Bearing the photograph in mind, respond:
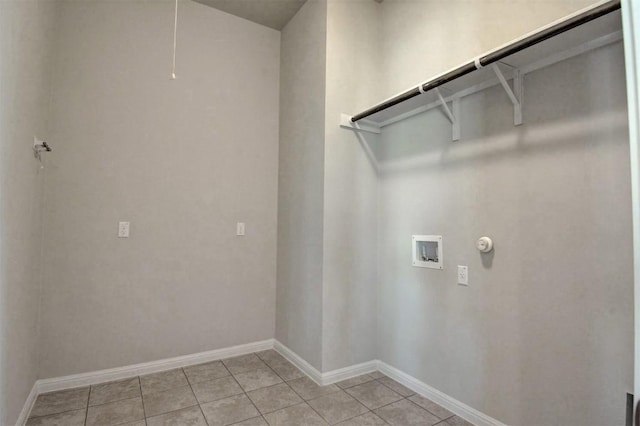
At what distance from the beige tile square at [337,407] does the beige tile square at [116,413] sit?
1.11m

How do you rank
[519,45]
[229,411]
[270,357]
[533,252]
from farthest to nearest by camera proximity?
[270,357] < [229,411] < [533,252] < [519,45]

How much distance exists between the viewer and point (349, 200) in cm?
267

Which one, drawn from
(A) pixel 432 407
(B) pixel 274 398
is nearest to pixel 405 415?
(A) pixel 432 407

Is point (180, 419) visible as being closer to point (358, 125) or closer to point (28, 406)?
Answer: point (28, 406)

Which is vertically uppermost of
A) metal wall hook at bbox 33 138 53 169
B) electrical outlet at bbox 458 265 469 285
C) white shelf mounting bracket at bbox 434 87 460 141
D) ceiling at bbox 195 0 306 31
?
ceiling at bbox 195 0 306 31

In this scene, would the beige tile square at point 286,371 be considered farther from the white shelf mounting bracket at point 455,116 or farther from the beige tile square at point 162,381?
the white shelf mounting bracket at point 455,116

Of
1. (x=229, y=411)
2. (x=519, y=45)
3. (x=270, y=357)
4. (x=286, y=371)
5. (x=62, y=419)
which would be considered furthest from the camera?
(x=270, y=357)

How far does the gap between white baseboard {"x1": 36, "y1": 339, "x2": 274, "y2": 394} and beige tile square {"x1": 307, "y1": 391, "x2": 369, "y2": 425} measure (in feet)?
3.37

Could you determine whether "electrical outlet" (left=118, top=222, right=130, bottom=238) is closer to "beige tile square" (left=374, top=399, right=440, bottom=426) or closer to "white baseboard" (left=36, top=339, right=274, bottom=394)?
"white baseboard" (left=36, top=339, right=274, bottom=394)

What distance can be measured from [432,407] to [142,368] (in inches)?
86.4

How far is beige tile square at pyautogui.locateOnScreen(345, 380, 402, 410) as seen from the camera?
2.23 metres

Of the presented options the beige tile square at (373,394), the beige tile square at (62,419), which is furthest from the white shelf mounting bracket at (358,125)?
the beige tile square at (62,419)

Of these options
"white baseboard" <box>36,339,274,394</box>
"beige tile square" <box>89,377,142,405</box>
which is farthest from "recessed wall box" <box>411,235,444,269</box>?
"beige tile square" <box>89,377,142,405</box>

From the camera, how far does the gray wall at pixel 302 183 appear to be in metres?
2.63
